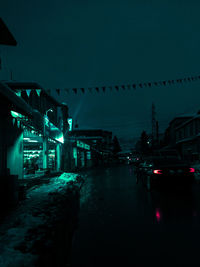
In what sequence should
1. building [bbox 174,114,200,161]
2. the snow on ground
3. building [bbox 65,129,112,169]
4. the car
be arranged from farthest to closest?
building [bbox 174,114,200,161] < building [bbox 65,129,112,169] < the car < the snow on ground

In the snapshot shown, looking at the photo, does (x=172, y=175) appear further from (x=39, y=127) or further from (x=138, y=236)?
(x=39, y=127)

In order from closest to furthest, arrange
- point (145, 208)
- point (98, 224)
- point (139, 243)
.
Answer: point (139, 243) → point (98, 224) → point (145, 208)

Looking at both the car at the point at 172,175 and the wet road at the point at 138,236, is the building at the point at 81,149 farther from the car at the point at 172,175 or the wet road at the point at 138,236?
the wet road at the point at 138,236

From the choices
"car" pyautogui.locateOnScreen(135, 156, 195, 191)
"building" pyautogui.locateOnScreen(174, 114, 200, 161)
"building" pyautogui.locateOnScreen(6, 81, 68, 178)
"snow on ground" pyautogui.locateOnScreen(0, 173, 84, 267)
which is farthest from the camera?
"building" pyautogui.locateOnScreen(174, 114, 200, 161)

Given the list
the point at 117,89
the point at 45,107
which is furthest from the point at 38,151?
the point at 117,89

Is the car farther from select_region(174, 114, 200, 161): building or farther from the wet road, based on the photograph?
select_region(174, 114, 200, 161): building

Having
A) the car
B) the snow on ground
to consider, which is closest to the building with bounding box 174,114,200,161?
the car

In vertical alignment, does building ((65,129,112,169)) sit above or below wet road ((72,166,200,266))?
above

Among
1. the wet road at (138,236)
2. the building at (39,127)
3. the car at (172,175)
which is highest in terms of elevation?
the building at (39,127)

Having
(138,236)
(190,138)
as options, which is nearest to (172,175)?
(138,236)

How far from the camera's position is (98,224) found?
5.58 metres

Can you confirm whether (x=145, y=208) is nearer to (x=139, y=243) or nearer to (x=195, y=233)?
(x=195, y=233)

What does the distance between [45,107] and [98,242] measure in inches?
767

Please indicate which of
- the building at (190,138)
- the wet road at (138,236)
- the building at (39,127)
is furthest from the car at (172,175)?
the building at (190,138)
